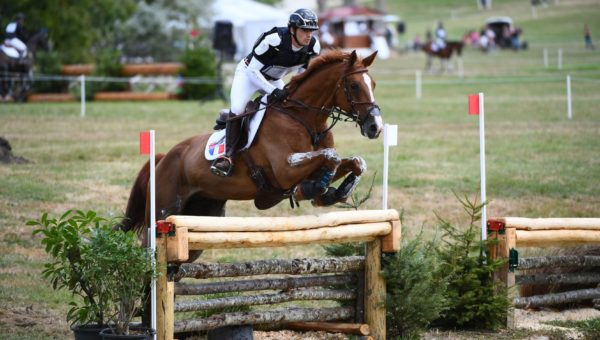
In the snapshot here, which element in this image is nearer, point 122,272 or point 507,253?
point 122,272

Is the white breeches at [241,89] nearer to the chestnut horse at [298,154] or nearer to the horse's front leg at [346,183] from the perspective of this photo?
the chestnut horse at [298,154]

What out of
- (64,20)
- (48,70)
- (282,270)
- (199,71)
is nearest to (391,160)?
(282,270)

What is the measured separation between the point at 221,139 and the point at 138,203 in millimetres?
1285

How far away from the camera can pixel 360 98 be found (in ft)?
25.6

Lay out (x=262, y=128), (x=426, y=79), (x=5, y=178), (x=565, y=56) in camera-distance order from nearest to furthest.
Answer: (x=262, y=128) < (x=5, y=178) < (x=426, y=79) < (x=565, y=56)

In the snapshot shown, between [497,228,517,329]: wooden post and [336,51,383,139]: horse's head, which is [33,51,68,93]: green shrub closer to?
[336,51,383,139]: horse's head

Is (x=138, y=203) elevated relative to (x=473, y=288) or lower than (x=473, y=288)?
elevated

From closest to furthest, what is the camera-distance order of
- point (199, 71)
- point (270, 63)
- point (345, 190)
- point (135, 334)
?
1. point (135, 334)
2. point (345, 190)
3. point (270, 63)
4. point (199, 71)

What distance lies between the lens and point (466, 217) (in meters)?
13.8

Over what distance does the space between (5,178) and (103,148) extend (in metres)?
3.75

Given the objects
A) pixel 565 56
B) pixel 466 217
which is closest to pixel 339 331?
pixel 466 217

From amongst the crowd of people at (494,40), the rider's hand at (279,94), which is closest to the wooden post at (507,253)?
the rider's hand at (279,94)

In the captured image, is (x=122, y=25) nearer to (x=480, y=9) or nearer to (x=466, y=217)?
(x=466, y=217)

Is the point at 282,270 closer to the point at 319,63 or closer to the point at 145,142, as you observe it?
the point at 145,142
